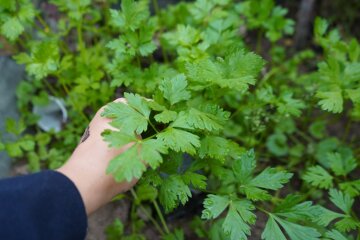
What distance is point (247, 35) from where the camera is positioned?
294 cm

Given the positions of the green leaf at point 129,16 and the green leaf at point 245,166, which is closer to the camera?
the green leaf at point 245,166

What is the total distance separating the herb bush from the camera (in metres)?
1.34

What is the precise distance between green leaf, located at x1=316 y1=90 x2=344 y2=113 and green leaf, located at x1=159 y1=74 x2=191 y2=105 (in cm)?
65

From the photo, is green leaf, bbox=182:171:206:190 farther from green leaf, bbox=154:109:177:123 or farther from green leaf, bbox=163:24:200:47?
green leaf, bbox=163:24:200:47

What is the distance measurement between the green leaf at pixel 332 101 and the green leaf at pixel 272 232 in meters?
0.57

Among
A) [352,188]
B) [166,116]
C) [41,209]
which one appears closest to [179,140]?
[166,116]

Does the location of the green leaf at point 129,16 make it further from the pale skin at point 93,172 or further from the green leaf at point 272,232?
the green leaf at point 272,232

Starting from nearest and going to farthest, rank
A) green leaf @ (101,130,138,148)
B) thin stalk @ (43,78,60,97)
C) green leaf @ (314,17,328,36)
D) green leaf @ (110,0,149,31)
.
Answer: green leaf @ (101,130,138,148) < green leaf @ (110,0,149,31) < green leaf @ (314,17,328,36) < thin stalk @ (43,78,60,97)

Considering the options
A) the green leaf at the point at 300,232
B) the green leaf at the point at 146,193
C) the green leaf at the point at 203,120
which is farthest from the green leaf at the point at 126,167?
the green leaf at the point at 146,193

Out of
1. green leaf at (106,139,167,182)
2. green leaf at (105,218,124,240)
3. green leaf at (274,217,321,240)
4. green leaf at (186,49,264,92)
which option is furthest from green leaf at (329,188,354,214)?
green leaf at (105,218,124,240)

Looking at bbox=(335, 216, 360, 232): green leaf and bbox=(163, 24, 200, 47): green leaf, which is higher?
bbox=(163, 24, 200, 47): green leaf

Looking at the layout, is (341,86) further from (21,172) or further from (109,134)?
(21,172)

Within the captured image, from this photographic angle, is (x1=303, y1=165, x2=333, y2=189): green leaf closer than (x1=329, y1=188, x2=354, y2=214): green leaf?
No

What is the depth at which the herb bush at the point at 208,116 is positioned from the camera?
134 centimetres
